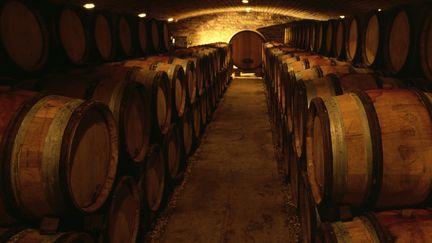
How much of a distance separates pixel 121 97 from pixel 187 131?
270 centimetres

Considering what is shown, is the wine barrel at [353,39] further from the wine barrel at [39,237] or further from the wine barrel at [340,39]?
the wine barrel at [39,237]

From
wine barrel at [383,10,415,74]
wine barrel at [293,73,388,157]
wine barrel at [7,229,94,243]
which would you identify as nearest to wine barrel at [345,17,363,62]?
wine barrel at [383,10,415,74]

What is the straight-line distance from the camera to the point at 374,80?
2.61m

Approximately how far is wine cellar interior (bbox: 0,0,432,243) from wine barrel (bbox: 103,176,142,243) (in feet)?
0.05

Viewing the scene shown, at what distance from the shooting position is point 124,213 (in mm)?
2613

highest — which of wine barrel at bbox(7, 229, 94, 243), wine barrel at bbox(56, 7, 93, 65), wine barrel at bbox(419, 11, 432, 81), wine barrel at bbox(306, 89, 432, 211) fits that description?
wine barrel at bbox(56, 7, 93, 65)

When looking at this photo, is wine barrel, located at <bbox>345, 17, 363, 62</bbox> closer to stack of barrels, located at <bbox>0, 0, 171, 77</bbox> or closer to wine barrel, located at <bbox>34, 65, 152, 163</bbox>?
wine barrel, located at <bbox>34, 65, 152, 163</bbox>

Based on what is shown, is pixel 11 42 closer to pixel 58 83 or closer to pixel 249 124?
pixel 58 83

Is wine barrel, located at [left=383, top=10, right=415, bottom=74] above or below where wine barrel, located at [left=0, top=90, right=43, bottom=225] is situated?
above

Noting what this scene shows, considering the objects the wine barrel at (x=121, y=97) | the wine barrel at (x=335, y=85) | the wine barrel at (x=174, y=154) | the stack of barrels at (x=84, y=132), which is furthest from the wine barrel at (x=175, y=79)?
the wine barrel at (x=335, y=85)

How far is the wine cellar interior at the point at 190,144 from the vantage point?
5.30 feet

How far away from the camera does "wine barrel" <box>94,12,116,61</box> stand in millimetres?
4379

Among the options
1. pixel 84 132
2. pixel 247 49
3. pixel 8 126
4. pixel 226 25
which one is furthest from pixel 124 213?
pixel 226 25

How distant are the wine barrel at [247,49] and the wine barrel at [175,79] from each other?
844 centimetres
